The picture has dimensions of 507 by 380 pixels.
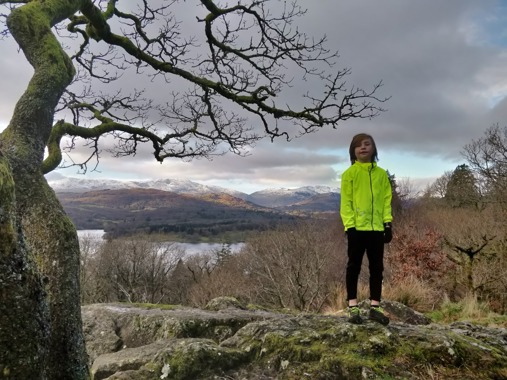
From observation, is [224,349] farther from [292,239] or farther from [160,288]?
[160,288]

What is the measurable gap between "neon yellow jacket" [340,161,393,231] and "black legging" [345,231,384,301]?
4.3 inches

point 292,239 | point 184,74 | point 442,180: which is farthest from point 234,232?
point 184,74

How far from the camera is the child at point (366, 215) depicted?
479 centimetres

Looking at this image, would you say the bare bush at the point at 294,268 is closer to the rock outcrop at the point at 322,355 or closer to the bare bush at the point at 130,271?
the bare bush at the point at 130,271

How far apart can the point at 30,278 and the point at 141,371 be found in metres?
1.84

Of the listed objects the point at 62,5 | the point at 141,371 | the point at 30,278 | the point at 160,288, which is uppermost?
the point at 62,5

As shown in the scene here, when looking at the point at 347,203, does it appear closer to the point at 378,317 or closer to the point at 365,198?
the point at 365,198

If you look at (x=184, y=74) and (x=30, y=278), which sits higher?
(x=184, y=74)

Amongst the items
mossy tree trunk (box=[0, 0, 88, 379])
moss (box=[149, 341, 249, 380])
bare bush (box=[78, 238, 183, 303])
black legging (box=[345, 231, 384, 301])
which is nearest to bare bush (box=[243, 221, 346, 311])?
bare bush (box=[78, 238, 183, 303])

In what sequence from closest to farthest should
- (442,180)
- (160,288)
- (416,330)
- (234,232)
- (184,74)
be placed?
(416,330)
(184,74)
(160,288)
(442,180)
(234,232)

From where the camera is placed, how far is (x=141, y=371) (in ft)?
11.7

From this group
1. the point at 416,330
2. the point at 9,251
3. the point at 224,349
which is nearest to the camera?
Answer: the point at 9,251

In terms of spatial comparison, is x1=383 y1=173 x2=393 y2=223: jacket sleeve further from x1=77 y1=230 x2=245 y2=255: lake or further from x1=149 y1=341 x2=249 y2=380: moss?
x1=77 y1=230 x2=245 y2=255: lake

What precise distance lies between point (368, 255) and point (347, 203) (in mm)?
700
